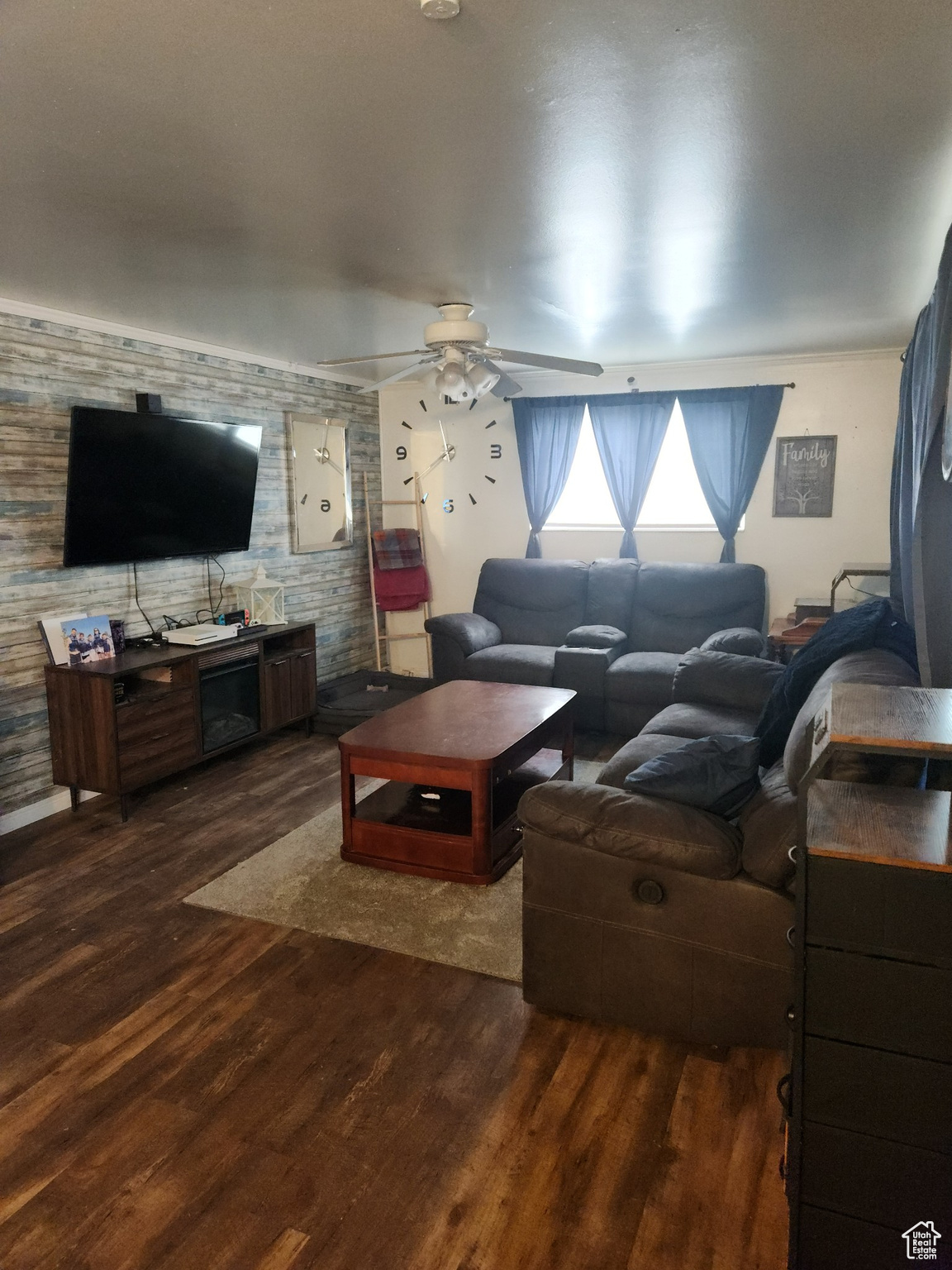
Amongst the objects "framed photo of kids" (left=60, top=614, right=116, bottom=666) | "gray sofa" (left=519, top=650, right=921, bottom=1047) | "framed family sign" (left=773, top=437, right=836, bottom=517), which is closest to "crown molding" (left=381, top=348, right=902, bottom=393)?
"framed family sign" (left=773, top=437, right=836, bottom=517)

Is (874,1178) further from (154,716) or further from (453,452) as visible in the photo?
(453,452)

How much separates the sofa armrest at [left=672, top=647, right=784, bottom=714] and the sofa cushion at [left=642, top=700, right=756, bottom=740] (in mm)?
48

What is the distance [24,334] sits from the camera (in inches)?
144

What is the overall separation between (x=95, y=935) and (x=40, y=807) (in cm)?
128

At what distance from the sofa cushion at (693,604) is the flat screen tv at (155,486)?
102 inches

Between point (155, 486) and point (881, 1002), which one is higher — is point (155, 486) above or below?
above

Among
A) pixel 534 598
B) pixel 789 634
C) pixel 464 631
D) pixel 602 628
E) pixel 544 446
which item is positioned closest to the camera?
pixel 789 634

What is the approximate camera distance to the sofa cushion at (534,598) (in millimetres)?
5707

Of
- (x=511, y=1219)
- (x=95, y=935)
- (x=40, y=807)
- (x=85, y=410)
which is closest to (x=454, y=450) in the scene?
(x=85, y=410)

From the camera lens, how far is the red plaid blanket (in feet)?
20.2

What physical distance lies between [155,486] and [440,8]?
3.18 m

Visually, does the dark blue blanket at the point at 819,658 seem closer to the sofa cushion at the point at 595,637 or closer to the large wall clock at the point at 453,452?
the sofa cushion at the point at 595,637

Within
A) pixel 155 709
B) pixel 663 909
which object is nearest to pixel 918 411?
pixel 663 909

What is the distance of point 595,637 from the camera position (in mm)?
5113
